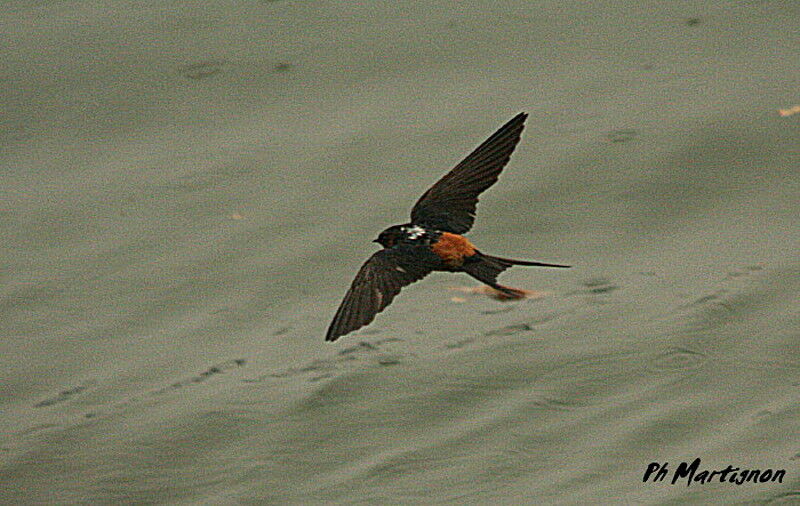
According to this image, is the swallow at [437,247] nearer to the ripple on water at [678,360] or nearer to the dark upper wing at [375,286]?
the dark upper wing at [375,286]

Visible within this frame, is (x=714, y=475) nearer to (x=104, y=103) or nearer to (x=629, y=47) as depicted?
(x=629, y=47)

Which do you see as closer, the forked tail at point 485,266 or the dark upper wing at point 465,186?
the forked tail at point 485,266

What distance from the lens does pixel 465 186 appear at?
378 centimetres

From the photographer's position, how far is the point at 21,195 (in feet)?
17.5

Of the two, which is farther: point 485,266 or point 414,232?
point 414,232

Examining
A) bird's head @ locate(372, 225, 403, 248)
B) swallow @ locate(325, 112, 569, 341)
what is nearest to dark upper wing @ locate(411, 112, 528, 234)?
swallow @ locate(325, 112, 569, 341)

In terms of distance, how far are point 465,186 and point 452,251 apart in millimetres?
250

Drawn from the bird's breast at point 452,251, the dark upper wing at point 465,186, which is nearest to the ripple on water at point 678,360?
the dark upper wing at point 465,186

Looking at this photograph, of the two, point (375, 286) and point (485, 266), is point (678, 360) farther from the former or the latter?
point (375, 286)

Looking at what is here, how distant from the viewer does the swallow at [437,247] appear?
3445mm

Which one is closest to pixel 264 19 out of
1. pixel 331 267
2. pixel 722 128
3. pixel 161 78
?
pixel 161 78

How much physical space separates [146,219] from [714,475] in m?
2.18

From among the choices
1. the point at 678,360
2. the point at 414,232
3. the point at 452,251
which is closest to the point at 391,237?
the point at 414,232

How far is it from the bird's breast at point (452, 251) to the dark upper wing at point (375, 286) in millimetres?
40
